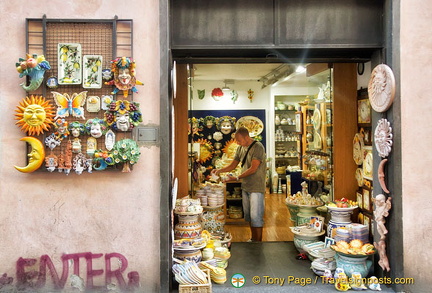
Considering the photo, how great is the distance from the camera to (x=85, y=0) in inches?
137

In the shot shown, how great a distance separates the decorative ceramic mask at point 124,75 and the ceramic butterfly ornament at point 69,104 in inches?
11.9

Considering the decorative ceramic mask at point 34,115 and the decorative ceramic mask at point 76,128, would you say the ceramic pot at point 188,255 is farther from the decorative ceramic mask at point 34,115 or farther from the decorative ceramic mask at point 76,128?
the decorative ceramic mask at point 34,115

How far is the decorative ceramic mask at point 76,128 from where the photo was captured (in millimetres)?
3400

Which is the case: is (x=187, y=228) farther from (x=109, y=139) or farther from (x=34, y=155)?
(x=34, y=155)

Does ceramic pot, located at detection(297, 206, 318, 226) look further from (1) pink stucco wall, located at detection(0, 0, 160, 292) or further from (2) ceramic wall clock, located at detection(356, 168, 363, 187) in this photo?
(1) pink stucco wall, located at detection(0, 0, 160, 292)

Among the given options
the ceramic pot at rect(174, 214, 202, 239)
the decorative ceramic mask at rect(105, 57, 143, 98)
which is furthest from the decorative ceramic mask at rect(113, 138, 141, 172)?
the ceramic pot at rect(174, 214, 202, 239)

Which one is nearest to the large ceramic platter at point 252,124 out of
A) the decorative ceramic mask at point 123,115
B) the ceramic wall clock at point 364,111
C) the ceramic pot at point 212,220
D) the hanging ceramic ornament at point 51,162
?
the ceramic pot at point 212,220

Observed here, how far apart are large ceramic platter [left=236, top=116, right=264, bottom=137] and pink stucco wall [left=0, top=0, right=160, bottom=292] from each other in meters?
7.23

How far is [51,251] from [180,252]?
1206mm

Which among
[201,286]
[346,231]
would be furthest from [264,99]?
[201,286]

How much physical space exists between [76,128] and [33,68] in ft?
2.02

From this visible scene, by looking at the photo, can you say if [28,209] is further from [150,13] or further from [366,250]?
[366,250]

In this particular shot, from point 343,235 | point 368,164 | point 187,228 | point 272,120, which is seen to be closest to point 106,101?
point 187,228

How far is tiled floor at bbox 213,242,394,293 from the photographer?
12.0ft
